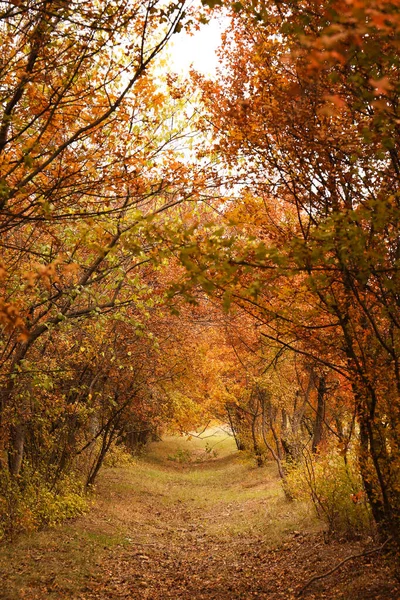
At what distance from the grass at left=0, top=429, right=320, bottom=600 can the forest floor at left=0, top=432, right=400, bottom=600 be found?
36 millimetres

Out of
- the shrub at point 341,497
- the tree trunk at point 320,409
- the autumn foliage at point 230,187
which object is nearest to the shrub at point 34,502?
the autumn foliage at point 230,187

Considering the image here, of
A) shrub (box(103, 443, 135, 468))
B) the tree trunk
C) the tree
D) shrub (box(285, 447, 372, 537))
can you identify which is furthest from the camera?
shrub (box(103, 443, 135, 468))

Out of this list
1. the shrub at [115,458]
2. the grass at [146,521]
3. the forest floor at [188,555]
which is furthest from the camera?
the shrub at [115,458]

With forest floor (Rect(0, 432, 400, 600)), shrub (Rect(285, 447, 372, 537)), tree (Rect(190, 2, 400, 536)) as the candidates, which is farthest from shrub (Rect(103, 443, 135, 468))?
tree (Rect(190, 2, 400, 536))

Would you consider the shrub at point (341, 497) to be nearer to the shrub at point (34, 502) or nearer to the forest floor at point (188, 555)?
the forest floor at point (188, 555)

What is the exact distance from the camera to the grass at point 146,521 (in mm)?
9438

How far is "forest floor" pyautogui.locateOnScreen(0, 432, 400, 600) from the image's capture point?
8.40 metres

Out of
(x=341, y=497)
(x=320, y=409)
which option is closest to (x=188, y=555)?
(x=341, y=497)

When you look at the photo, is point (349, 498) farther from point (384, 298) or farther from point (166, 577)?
point (384, 298)

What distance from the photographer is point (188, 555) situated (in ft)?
39.1

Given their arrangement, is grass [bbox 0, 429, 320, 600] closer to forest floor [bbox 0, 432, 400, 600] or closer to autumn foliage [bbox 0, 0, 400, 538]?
forest floor [bbox 0, 432, 400, 600]

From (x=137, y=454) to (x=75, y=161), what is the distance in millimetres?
25925

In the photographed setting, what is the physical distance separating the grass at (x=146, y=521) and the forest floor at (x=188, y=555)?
0.04m

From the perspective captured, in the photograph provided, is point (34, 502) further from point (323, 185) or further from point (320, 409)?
point (323, 185)
